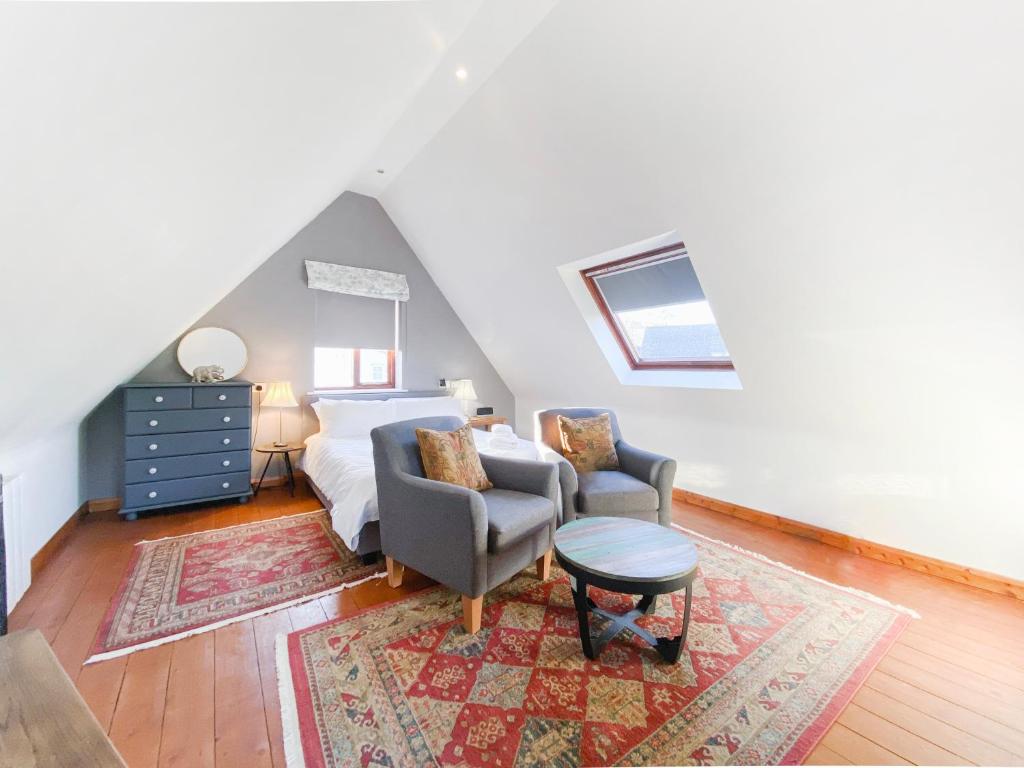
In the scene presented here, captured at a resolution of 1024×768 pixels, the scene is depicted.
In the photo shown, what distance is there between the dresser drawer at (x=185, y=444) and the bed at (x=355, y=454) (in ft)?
1.85

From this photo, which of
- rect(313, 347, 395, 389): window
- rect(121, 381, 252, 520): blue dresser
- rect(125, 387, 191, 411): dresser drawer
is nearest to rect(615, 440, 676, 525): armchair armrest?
rect(313, 347, 395, 389): window

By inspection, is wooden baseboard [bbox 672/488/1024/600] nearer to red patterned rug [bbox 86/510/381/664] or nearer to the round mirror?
red patterned rug [bbox 86/510/381/664]

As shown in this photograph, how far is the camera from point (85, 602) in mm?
2088

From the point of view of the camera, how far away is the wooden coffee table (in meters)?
1.61

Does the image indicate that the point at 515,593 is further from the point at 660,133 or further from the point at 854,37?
the point at 854,37

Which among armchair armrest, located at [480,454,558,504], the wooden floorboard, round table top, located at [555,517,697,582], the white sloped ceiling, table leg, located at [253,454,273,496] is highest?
the white sloped ceiling

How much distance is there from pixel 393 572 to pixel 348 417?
6.20ft

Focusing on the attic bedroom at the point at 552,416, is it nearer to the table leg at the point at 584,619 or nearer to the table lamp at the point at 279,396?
the table leg at the point at 584,619

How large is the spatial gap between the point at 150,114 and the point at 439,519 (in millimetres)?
1687

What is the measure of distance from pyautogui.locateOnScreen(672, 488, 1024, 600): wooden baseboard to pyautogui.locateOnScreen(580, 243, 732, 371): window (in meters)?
1.22

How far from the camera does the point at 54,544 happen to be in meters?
2.62

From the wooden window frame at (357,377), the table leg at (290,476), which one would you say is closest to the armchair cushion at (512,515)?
the table leg at (290,476)

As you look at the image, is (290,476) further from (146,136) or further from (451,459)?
(146,136)

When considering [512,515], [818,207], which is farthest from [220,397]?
[818,207]
